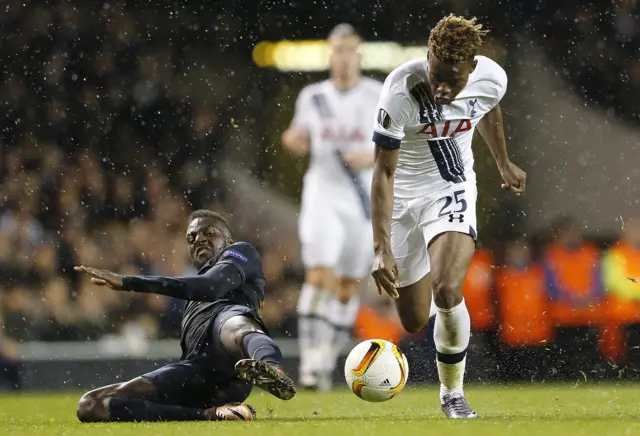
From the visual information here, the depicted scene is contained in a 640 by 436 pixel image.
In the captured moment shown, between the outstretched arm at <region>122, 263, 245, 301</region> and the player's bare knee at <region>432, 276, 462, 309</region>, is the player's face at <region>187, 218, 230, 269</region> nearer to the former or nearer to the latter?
the outstretched arm at <region>122, 263, 245, 301</region>

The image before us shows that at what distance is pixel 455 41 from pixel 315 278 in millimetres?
4020

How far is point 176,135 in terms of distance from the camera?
14.2 meters

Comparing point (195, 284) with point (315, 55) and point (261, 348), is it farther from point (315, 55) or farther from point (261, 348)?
point (315, 55)

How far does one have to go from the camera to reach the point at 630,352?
428 inches

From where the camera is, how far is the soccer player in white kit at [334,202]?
929cm

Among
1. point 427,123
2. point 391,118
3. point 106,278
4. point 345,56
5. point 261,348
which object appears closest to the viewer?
point 106,278

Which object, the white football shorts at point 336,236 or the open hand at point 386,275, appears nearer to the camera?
the open hand at point 386,275

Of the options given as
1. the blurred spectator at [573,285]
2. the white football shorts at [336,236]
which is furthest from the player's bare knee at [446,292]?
the blurred spectator at [573,285]

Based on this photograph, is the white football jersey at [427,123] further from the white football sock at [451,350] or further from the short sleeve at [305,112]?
the short sleeve at [305,112]

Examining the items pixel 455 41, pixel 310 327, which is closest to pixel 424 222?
pixel 455 41

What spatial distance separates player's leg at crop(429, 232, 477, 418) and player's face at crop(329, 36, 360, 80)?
3829mm

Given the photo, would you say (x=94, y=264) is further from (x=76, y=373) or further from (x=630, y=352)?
(x=630, y=352)

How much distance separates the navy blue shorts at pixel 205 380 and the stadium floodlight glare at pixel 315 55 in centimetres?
799

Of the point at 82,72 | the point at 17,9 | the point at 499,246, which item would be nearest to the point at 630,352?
the point at 499,246
